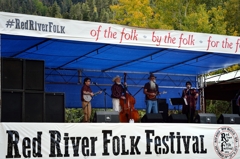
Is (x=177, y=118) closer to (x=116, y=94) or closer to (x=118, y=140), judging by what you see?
(x=116, y=94)

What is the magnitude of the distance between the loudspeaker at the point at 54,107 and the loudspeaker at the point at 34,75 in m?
0.36

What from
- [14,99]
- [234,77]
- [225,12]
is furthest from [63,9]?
[14,99]

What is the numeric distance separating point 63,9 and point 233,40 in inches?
3456

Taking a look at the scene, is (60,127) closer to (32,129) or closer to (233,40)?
(32,129)

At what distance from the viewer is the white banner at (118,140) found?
27.8 feet

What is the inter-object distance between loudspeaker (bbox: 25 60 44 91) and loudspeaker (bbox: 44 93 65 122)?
0.36 metres

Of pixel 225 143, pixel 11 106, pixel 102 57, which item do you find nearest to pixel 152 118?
pixel 225 143

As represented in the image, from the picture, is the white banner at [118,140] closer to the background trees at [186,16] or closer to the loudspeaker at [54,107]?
the loudspeaker at [54,107]

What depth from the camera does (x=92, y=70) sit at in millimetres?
14906

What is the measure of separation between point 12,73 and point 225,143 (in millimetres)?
5051

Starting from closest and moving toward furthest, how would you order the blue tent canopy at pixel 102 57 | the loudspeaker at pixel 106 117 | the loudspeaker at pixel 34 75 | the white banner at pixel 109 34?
1. the white banner at pixel 109 34
2. the loudspeaker at pixel 34 75
3. the blue tent canopy at pixel 102 57
4. the loudspeaker at pixel 106 117

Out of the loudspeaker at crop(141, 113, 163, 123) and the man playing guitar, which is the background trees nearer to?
the man playing guitar

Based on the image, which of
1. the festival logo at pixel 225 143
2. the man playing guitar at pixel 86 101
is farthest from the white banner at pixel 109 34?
the man playing guitar at pixel 86 101

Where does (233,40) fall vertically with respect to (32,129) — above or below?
above
